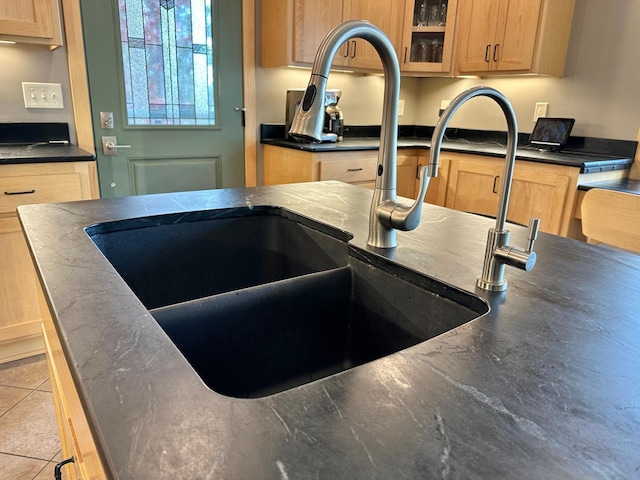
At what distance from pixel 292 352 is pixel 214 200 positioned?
616mm

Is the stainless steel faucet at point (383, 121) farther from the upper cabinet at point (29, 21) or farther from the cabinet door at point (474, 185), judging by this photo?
the cabinet door at point (474, 185)

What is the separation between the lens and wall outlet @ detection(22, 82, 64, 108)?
2.37 meters

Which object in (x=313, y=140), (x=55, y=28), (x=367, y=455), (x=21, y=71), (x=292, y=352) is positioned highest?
(x=55, y=28)

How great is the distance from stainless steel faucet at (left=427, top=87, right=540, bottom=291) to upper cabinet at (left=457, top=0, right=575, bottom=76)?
249 cm

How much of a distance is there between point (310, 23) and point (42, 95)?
158 cm

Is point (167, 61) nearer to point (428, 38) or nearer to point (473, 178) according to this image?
point (428, 38)

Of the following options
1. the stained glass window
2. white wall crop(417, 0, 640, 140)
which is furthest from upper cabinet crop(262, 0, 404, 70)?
white wall crop(417, 0, 640, 140)

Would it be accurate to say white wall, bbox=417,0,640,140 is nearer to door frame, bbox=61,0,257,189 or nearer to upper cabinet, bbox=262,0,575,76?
upper cabinet, bbox=262,0,575,76

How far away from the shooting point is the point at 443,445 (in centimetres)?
41

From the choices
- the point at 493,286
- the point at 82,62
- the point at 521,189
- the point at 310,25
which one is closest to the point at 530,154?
the point at 521,189

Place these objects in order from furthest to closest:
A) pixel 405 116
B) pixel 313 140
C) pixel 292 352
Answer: pixel 405 116, pixel 292 352, pixel 313 140

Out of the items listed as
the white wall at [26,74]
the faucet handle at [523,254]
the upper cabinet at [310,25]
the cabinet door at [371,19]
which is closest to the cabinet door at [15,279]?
the white wall at [26,74]

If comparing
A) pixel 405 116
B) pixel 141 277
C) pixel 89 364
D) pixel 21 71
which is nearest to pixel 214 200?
pixel 141 277

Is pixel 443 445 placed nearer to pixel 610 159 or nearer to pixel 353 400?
pixel 353 400
